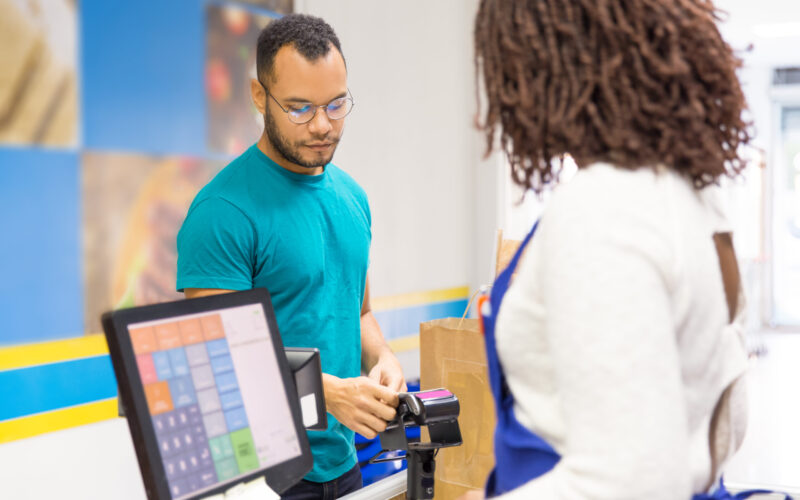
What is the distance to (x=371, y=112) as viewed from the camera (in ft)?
11.3

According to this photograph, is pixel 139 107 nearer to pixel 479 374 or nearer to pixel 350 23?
pixel 350 23

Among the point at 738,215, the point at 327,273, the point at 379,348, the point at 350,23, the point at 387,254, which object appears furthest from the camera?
the point at 738,215

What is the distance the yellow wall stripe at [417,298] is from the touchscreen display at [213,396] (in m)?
2.36

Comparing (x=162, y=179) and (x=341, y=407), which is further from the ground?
(x=162, y=179)

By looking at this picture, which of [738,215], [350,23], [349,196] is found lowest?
[738,215]

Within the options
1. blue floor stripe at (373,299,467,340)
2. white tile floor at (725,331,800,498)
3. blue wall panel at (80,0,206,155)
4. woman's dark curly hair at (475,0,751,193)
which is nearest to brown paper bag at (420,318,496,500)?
woman's dark curly hair at (475,0,751,193)

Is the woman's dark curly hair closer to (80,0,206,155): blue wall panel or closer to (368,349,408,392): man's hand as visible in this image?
(368,349,408,392): man's hand

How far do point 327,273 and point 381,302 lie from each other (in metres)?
1.84

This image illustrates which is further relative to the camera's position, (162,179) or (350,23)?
(350,23)

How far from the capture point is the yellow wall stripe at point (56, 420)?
2.07m

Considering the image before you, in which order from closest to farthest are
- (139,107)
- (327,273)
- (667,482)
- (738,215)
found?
(667,482)
(327,273)
(139,107)
(738,215)

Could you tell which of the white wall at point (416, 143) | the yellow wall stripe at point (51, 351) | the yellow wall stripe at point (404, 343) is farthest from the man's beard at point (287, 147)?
the yellow wall stripe at point (404, 343)

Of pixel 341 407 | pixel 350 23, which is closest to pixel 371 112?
pixel 350 23

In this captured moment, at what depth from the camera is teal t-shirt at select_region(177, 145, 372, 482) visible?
58.0 inches
